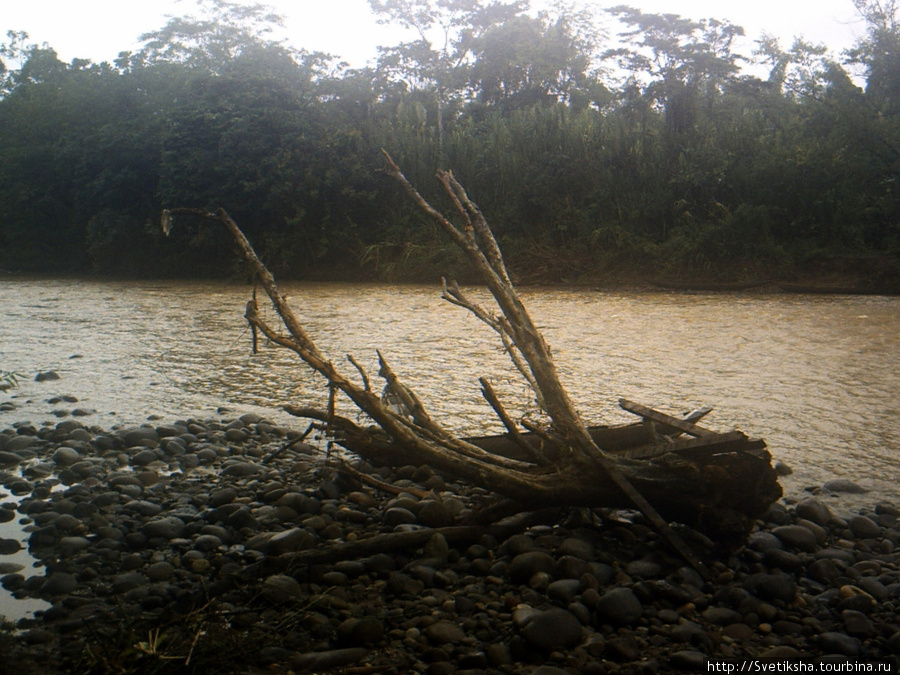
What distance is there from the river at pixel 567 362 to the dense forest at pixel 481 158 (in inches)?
88.7

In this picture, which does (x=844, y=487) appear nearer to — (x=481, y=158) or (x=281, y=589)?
(x=281, y=589)

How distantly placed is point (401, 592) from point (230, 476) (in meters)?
1.32

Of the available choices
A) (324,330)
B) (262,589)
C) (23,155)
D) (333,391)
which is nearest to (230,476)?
(333,391)

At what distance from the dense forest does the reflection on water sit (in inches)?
87.9

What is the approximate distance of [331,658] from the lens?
1908 mm

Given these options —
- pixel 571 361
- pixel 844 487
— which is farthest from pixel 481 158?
pixel 844 487

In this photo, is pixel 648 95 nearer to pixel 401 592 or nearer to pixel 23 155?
pixel 23 155

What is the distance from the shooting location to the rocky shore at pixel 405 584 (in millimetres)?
1937

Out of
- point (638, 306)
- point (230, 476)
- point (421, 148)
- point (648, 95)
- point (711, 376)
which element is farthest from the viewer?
point (648, 95)

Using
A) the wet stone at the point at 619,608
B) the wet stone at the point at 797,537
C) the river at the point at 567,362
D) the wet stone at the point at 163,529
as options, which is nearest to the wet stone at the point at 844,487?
the river at the point at 567,362

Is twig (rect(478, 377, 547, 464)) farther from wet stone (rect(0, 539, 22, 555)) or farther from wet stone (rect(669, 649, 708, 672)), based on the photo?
wet stone (rect(0, 539, 22, 555))

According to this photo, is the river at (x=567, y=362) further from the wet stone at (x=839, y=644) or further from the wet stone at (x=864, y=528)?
the wet stone at (x=839, y=644)

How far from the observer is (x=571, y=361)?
6168 millimetres

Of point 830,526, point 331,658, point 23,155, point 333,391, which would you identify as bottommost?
point 331,658
